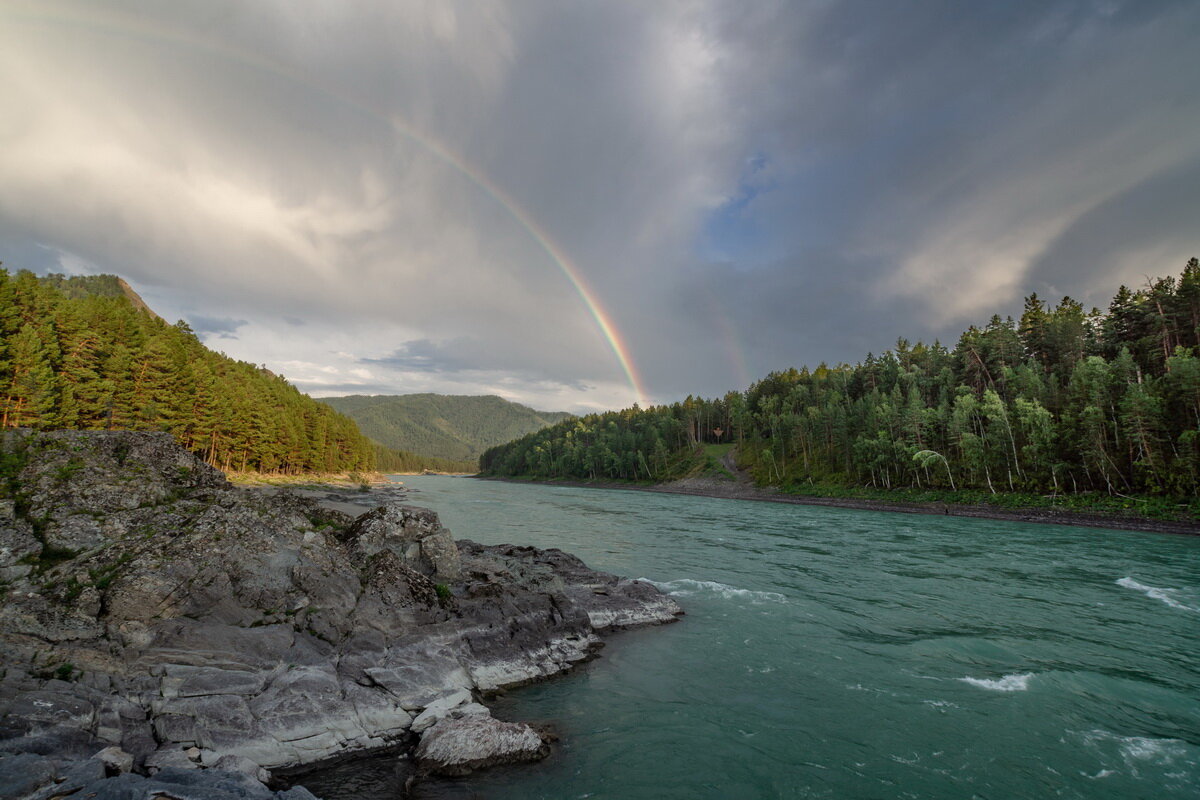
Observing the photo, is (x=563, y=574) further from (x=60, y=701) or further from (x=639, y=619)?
(x=60, y=701)

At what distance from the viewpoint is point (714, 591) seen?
76.9ft

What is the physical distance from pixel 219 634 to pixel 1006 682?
835 inches

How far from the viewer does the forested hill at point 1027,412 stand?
53438 mm

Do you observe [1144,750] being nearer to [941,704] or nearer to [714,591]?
[941,704]

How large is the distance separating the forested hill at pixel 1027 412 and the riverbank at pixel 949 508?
583cm

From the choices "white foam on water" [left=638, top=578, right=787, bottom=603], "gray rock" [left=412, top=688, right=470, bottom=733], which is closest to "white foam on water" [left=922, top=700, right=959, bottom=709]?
"white foam on water" [left=638, top=578, right=787, bottom=603]

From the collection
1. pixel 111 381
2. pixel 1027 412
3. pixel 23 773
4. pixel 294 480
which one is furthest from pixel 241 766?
pixel 294 480

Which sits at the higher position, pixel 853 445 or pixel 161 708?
pixel 853 445

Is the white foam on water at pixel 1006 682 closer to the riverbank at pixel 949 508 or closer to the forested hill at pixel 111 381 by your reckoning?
the riverbank at pixel 949 508

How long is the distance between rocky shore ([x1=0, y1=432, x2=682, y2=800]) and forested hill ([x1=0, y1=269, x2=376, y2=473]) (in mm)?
39313

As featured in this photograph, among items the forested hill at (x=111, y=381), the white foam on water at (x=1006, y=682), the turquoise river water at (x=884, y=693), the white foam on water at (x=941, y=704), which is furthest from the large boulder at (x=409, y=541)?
the forested hill at (x=111, y=381)

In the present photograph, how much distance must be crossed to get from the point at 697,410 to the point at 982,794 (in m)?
163

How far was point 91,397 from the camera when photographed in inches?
1970

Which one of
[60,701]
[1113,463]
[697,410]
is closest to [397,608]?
[60,701]
